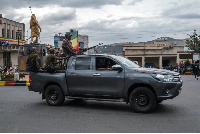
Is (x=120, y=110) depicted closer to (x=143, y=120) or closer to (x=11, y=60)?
(x=143, y=120)

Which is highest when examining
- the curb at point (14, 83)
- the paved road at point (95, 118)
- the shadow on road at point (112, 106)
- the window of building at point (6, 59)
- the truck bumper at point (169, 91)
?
the window of building at point (6, 59)

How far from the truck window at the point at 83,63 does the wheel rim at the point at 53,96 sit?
1220mm

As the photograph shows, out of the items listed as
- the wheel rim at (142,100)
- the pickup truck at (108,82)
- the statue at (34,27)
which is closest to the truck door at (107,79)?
the pickup truck at (108,82)

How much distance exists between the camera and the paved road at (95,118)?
→ 20.4 ft

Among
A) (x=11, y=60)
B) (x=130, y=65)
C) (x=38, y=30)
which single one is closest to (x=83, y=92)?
(x=130, y=65)

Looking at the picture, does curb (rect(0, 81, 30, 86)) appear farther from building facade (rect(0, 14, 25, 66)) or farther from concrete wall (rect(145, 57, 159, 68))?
concrete wall (rect(145, 57, 159, 68))

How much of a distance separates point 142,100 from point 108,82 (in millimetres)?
1165

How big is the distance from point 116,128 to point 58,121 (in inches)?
63.5

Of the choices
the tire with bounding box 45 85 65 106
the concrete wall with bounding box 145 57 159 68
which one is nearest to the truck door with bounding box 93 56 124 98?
the tire with bounding box 45 85 65 106

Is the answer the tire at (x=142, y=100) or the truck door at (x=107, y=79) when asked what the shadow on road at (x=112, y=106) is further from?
the truck door at (x=107, y=79)

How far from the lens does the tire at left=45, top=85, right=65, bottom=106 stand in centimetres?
933

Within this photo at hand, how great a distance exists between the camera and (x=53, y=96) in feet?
31.2

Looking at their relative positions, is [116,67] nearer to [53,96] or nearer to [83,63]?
[83,63]

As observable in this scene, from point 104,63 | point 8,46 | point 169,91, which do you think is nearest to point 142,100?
point 169,91
